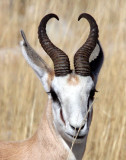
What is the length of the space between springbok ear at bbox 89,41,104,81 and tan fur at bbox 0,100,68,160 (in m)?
0.44

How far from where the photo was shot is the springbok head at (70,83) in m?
3.46

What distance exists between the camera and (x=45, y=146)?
376 centimetres

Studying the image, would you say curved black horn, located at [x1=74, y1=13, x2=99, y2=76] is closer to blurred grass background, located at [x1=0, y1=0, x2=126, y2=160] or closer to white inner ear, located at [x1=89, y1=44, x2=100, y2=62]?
white inner ear, located at [x1=89, y1=44, x2=100, y2=62]

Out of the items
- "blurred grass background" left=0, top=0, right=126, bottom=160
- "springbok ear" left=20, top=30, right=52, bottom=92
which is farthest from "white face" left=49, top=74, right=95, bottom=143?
"blurred grass background" left=0, top=0, right=126, bottom=160

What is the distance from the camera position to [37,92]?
5996 millimetres

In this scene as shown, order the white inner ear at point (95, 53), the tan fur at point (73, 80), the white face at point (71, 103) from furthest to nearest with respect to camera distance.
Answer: the white inner ear at point (95, 53)
the tan fur at point (73, 80)
the white face at point (71, 103)

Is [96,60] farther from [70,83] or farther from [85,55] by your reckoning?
[70,83]

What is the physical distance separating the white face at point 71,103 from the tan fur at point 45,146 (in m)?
0.10

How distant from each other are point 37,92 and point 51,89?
2281mm

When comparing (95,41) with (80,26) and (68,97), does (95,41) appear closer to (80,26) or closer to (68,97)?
(68,97)

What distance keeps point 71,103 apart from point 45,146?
0.46m

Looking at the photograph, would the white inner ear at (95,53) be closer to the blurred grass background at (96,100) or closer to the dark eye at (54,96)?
the dark eye at (54,96)

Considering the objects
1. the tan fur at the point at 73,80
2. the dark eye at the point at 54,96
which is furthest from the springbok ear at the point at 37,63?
the tan fur at the point at 73,80

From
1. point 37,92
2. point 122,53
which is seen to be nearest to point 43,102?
point 37,92
